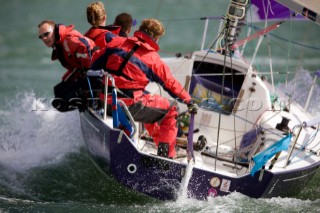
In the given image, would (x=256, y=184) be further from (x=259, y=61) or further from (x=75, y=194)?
(x=259, y=61)

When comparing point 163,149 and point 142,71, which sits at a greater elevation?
point 142,71

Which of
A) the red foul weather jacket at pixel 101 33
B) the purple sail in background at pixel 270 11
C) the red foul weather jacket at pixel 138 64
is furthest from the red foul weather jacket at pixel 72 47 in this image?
the purple sail in background at pixel 270 11

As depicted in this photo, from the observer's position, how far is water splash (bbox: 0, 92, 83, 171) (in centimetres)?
739

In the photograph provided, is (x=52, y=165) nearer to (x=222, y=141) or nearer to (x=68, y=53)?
(x=68, y=53)

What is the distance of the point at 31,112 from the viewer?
821 centimetres

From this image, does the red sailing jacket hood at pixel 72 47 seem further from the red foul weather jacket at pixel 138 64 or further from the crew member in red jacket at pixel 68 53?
the red foul weather jacket at pixel 138 64

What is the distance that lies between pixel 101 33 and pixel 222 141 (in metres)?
1.80

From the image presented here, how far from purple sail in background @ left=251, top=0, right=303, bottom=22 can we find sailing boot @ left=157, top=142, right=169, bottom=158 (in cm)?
271

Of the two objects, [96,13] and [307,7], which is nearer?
[307,7]

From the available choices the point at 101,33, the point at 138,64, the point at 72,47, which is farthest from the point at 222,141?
the point at 72,47

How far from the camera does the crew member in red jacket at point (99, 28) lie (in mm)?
6695

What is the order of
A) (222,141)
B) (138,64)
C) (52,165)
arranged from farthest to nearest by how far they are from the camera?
1. (222,141)
2. (52,165)
3. (138,64)

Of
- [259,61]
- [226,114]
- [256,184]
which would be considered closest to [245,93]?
[226,114]

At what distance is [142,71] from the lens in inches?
239
